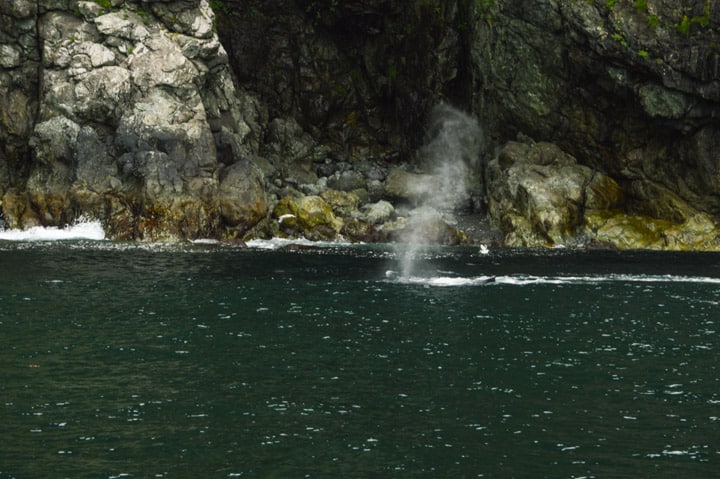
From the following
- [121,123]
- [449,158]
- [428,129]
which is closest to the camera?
[121,123]

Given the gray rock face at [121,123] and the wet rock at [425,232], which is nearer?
the gray rock face at [121,123]

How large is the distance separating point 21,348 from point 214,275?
2457 cm

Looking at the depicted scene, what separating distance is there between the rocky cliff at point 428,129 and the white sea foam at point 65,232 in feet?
3.43

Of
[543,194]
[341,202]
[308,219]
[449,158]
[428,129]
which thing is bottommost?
[308,219]

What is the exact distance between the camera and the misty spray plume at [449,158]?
10106 cm

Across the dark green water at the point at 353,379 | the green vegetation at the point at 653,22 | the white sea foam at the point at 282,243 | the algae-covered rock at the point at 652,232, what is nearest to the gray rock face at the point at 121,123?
the white sea foam at the point at 282,243

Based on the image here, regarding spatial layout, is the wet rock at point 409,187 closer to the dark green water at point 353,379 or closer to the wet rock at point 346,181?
the wet rock at point 346,181

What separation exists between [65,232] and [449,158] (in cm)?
4923

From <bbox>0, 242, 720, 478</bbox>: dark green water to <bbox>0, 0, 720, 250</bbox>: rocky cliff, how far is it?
33.9m

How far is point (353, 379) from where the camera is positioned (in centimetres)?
2556

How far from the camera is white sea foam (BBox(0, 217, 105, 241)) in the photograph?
259ft

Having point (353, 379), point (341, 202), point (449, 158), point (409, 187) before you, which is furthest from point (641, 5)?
point (353, 379)

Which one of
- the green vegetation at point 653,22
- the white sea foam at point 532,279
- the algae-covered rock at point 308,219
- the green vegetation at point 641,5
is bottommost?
the white sea foam at point 532,279

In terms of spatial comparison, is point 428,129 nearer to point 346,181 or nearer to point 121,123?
point 346,181
